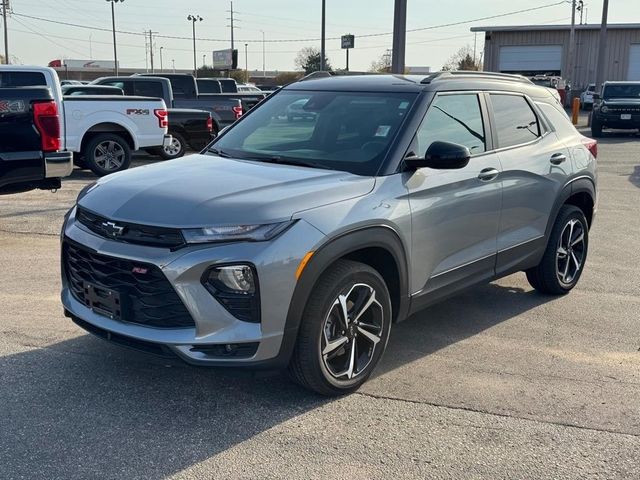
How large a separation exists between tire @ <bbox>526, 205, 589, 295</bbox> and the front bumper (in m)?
3.04

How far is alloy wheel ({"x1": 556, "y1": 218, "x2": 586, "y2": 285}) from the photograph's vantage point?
6.16 meters

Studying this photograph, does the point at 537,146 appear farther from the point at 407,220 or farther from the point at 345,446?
the point at 345,446

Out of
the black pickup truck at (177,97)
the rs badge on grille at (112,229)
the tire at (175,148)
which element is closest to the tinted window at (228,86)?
the black pickup truck at (177,97)

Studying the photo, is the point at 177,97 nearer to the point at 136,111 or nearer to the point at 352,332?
the point at 136,111

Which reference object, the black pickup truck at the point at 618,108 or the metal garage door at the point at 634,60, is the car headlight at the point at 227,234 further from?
the metal garage door at the point at 634,60

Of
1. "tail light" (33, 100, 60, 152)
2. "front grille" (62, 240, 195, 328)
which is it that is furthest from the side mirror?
"tail light" (33, 100, 60, 152)

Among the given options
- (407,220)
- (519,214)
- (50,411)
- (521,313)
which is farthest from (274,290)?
(521,313)

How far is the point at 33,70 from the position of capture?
390 inches

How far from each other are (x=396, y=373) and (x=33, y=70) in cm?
771

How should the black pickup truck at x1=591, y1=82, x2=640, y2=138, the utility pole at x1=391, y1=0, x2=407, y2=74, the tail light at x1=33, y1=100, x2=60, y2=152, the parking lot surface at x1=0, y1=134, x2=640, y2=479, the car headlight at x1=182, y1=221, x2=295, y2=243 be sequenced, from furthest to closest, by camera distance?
the black pickup truck at x1=591, y1=82, x2=640, y2=138 → the utility pole at x1=391, y1=0, x2=407, y2=74 → the tail light at x1=33, y1=100, x2=60, y2=152 → the car headlight at x1=182, y1=221, x2=295, y2=243 → the parking lot surface at x1=0, y1=134, x2=640, y2=479

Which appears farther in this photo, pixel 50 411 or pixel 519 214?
pixel 519 214

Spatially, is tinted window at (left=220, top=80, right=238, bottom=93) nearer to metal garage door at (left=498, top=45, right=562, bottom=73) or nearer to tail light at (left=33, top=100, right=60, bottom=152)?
tail light at (left=33, top=100, right=60, bottom=152)

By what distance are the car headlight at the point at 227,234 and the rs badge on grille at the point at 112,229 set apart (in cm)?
40

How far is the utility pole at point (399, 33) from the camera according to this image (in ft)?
48.3
